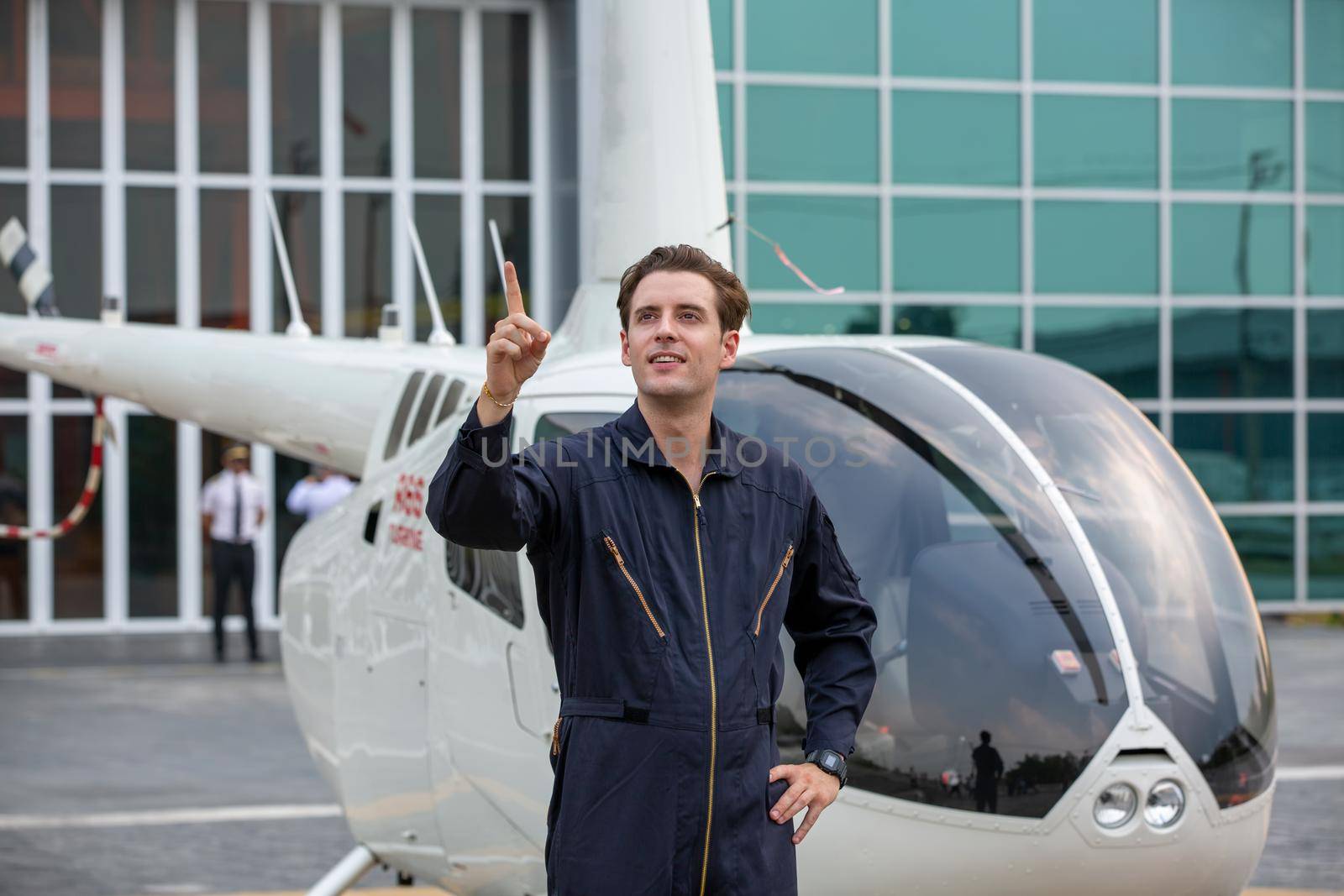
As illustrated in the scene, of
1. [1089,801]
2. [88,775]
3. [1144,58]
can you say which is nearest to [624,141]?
[1089,801]

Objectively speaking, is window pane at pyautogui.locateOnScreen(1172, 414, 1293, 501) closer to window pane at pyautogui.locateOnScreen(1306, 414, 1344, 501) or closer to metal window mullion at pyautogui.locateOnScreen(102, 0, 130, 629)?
window pane at pyautogui.locateOnScreen(1306, 414, 1344, 501)

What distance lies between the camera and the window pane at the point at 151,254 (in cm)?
1702

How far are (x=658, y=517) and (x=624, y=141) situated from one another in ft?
9.71

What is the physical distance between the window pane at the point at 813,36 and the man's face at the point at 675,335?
14729mm

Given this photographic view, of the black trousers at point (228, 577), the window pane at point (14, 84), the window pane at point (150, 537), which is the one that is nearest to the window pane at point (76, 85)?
the window pane at point (14, 84)

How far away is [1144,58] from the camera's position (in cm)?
1789

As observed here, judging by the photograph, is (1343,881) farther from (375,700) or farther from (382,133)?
(382,133)

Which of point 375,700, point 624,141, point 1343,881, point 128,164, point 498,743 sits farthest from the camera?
point 128,164

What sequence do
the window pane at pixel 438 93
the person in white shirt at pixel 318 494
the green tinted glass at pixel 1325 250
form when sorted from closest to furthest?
1. the person in white shirt at pixel 318 494
2. the window pane at pixel 438 93
3. the green tinted glass at pixel 1325 250

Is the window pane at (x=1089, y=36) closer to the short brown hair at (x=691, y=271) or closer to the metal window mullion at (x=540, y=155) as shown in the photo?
the metal window mullion at (x=540, y=155)

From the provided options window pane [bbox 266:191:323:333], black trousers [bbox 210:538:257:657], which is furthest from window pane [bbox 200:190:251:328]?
black trousers [bbox 210:538:257:657]

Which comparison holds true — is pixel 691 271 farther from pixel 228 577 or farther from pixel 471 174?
pixel 471 174

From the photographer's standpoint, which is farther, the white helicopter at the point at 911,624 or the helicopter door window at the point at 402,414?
the helicopter door window at the point at 402,414

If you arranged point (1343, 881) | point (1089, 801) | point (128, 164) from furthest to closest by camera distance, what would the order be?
1. point (128, 164)
2. point (1343, 881)
3. point (1089, 801)
